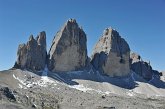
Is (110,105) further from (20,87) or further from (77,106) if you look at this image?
(20,87)

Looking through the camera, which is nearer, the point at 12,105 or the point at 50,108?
the point at 12,105

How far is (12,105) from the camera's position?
12181 centimetres

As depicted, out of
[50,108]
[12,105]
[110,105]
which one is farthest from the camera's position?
[110,105]

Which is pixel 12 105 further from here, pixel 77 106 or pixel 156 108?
pixel 156 108

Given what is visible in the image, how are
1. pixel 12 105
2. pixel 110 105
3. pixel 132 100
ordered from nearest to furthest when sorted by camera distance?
pixel 12 105, pixel 110 105, pixel 132 100

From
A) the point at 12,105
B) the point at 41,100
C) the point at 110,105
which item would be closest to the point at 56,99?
the point at 41,100

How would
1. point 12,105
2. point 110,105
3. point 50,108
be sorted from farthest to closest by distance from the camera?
1. point 110,105
2. point 50,108
3. point 12,105

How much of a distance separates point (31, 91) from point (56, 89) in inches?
694

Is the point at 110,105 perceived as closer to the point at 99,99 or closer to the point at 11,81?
the point at 99,99

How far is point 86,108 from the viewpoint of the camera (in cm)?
16212

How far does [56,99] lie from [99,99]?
17.7 meters

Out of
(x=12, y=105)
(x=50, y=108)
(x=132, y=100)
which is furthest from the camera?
(x=132, y=100)

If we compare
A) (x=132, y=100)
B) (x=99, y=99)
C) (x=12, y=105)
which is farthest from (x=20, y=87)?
(x=12, y=105)

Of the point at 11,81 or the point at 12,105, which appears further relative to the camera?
the point at 11,81
